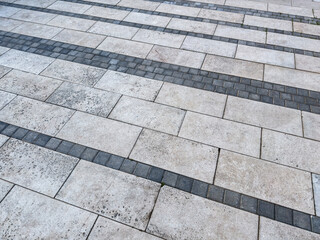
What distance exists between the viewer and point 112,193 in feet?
12.2

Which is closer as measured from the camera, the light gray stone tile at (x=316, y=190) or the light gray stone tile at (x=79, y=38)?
the light gray stone tile at (x=316, y=190)

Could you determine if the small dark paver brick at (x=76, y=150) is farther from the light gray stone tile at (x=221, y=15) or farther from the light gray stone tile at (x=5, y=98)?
the light gray stone tile at (x=221, y=15)

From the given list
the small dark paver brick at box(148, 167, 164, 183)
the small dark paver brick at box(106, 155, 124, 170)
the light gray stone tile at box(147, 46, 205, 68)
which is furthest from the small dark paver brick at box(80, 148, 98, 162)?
the light gray stone tile at box(147, 46, 205, 68)

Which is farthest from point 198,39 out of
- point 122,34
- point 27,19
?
point 27,19

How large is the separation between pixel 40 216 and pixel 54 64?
12.8 feet

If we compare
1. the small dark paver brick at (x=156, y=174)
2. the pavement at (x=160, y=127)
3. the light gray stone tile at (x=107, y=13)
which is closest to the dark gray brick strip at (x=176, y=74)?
the pavement at (x=160, y=127)

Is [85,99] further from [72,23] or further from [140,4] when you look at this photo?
[140,4]

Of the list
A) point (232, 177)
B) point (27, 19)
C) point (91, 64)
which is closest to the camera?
point (232, 177)

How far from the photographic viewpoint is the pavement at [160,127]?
3.49 meters

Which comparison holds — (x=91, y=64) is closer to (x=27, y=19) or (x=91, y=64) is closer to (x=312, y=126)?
(x=27, y=19)

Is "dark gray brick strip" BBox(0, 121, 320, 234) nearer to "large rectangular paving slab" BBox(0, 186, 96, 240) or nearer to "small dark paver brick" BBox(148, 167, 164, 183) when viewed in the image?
"small dark paver brick" BBox(148, 167, 164, 183)

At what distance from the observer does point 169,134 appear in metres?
4.54

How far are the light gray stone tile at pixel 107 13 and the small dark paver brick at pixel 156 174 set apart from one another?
5.61m

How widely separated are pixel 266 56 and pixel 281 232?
4.42 metres
